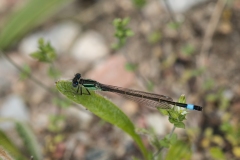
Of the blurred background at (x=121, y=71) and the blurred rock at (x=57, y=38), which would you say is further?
the blurred rock at (x=57, y=38)

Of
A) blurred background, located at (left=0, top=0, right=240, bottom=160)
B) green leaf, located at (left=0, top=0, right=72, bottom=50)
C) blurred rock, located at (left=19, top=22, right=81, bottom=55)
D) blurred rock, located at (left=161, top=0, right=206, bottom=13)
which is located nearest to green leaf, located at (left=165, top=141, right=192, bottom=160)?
blurred background, located at (left=0, top=0, right=240, bottom=160)

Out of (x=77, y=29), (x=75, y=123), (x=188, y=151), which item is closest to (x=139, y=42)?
(x=77, y=29)

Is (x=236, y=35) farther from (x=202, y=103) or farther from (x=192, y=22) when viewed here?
(x=202, y=103)

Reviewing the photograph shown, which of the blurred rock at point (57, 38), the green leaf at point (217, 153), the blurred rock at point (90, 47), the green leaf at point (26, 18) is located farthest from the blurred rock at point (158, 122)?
the green leaf at point (26, 18)

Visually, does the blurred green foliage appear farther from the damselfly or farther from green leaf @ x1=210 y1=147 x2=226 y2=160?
green leaf @ x1=210 y1=147 x2=226 y2=160

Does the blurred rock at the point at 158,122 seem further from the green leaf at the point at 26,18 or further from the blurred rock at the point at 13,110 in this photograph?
the green leaf at the point at 26,18

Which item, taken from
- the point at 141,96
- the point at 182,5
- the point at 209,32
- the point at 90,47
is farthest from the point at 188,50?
the point at 90,47
